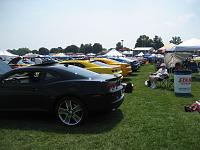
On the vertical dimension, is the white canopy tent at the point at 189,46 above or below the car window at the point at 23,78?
above

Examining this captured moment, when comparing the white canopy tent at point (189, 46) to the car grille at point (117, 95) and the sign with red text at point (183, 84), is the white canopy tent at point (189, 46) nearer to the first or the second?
the sign with red text at point (183, 84)

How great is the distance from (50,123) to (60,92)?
34.1 inches

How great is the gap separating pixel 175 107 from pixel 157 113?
1.19 m

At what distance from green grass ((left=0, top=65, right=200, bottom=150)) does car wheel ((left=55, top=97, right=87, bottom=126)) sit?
0.66 feet

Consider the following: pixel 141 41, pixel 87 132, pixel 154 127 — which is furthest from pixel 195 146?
pixel 141 41

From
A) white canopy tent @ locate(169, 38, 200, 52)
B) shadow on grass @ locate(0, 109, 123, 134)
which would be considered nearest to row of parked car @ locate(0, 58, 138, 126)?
shadow on grass @ locate(0, 109, 123, 134)

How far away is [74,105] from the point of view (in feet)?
26.1

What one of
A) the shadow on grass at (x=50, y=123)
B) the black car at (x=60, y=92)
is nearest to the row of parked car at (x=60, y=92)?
the black car at (x=60, y=92)

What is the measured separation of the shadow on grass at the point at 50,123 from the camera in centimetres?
762

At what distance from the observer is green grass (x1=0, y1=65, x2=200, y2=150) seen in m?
6.43

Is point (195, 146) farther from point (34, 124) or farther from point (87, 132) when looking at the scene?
point (34, 124)

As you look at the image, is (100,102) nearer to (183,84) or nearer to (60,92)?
(60,92)

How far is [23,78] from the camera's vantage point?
8570mm

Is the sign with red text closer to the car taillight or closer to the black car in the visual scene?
the black car
